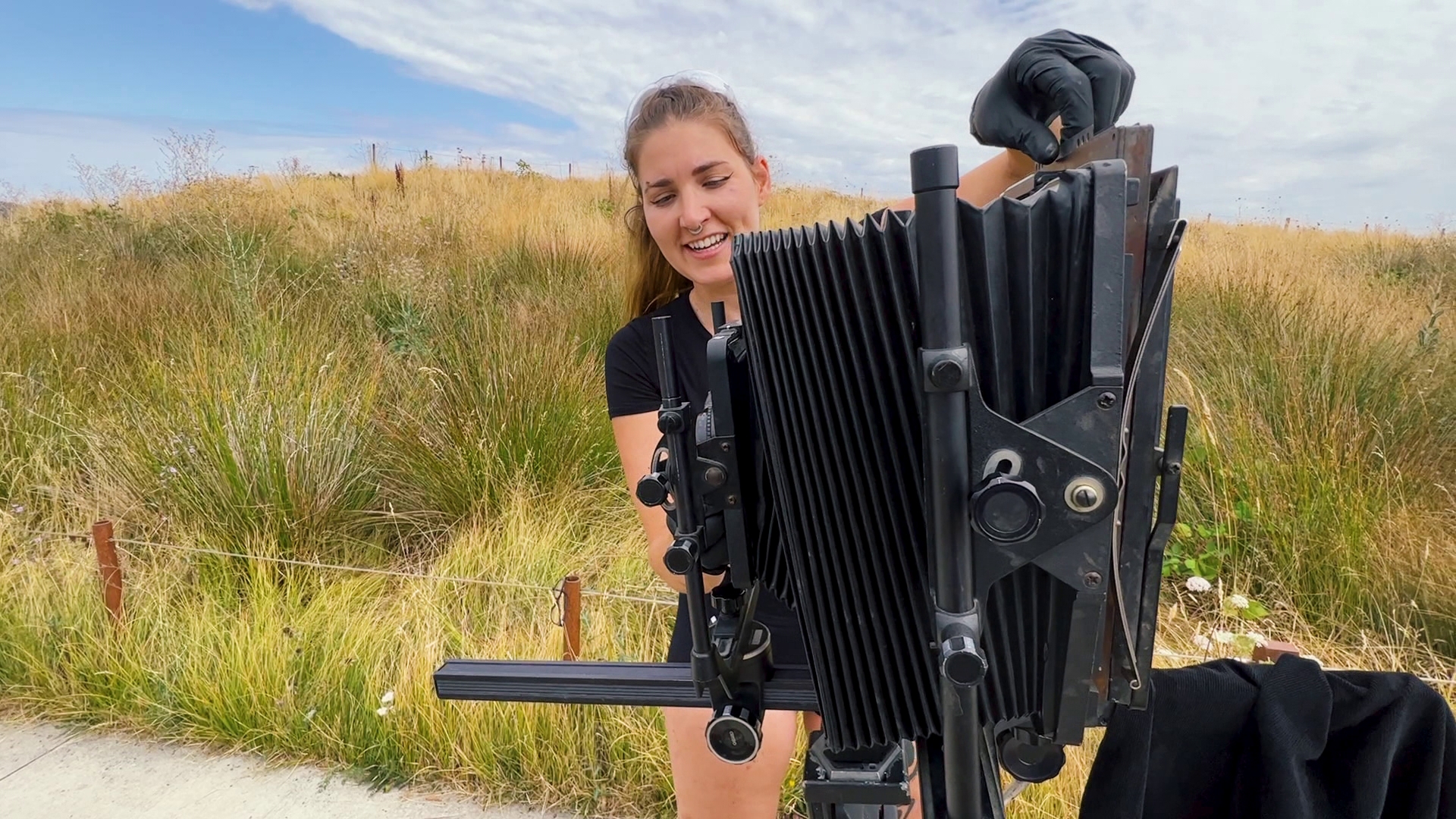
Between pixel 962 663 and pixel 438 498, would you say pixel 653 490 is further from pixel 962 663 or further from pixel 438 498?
pixel 438 498

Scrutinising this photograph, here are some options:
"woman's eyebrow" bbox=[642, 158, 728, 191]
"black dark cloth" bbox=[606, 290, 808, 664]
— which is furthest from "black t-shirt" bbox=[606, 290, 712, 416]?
"woman's eyebrow" bbox=[642, 158, 728, 191]

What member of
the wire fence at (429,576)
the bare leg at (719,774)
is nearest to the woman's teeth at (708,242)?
the bare leg at (719,774)

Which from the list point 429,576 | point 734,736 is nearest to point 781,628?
point 734,736

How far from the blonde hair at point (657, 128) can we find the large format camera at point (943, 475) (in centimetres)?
77

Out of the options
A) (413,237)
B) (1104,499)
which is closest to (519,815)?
(1104,499)

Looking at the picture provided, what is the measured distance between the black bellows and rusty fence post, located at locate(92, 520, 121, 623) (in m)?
3.11

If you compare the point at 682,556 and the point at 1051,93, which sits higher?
the point at 1051,93

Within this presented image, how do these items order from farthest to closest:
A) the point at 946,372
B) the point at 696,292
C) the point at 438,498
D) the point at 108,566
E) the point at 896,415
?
the point at 438,498 → the point at 108,566 → the point at 696,292 → the point at 896,415 → the point at 946,372

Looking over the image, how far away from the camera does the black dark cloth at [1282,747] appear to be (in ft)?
3.68

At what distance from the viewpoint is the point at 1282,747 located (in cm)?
112

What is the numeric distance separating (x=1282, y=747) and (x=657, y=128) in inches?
56.2

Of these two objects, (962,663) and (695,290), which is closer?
(962,663)

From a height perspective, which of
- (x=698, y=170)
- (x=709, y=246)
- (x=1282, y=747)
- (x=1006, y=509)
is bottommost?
(x=1282, y=747)

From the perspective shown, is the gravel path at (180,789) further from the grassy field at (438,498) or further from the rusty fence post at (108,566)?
the rusty fence post at (108,566)
